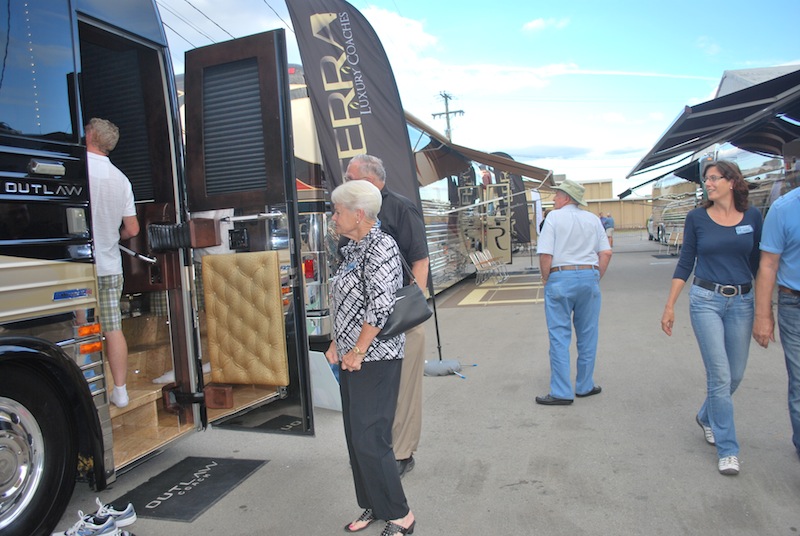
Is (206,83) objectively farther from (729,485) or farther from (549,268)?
(729,485)

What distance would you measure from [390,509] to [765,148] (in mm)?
13650

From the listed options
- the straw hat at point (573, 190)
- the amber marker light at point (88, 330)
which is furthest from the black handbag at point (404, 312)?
the straw hat at point (573, 190)

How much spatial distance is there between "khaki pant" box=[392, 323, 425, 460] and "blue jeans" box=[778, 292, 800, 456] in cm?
205

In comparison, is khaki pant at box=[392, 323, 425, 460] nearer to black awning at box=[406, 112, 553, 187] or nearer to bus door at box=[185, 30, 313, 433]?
bus door at box=[185, 30, 313, 433]

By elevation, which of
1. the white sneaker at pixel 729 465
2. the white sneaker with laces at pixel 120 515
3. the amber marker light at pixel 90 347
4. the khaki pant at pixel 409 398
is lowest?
the white sneaker at pixel 729 465

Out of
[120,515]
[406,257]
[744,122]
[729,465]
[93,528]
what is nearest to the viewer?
[93,528]

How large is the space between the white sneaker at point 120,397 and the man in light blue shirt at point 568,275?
315 cm

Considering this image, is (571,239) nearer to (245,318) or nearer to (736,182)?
(736,182)

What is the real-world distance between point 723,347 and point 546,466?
1.29 meters

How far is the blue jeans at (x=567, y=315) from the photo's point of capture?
16.2 ft

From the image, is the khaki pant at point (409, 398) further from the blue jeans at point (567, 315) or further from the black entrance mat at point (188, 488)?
the blue jeans at point (567, 315)

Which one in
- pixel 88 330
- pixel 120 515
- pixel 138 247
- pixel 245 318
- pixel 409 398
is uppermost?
pixel 138 247

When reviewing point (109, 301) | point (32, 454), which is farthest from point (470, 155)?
point (32, 454)

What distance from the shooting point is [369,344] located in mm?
2807
